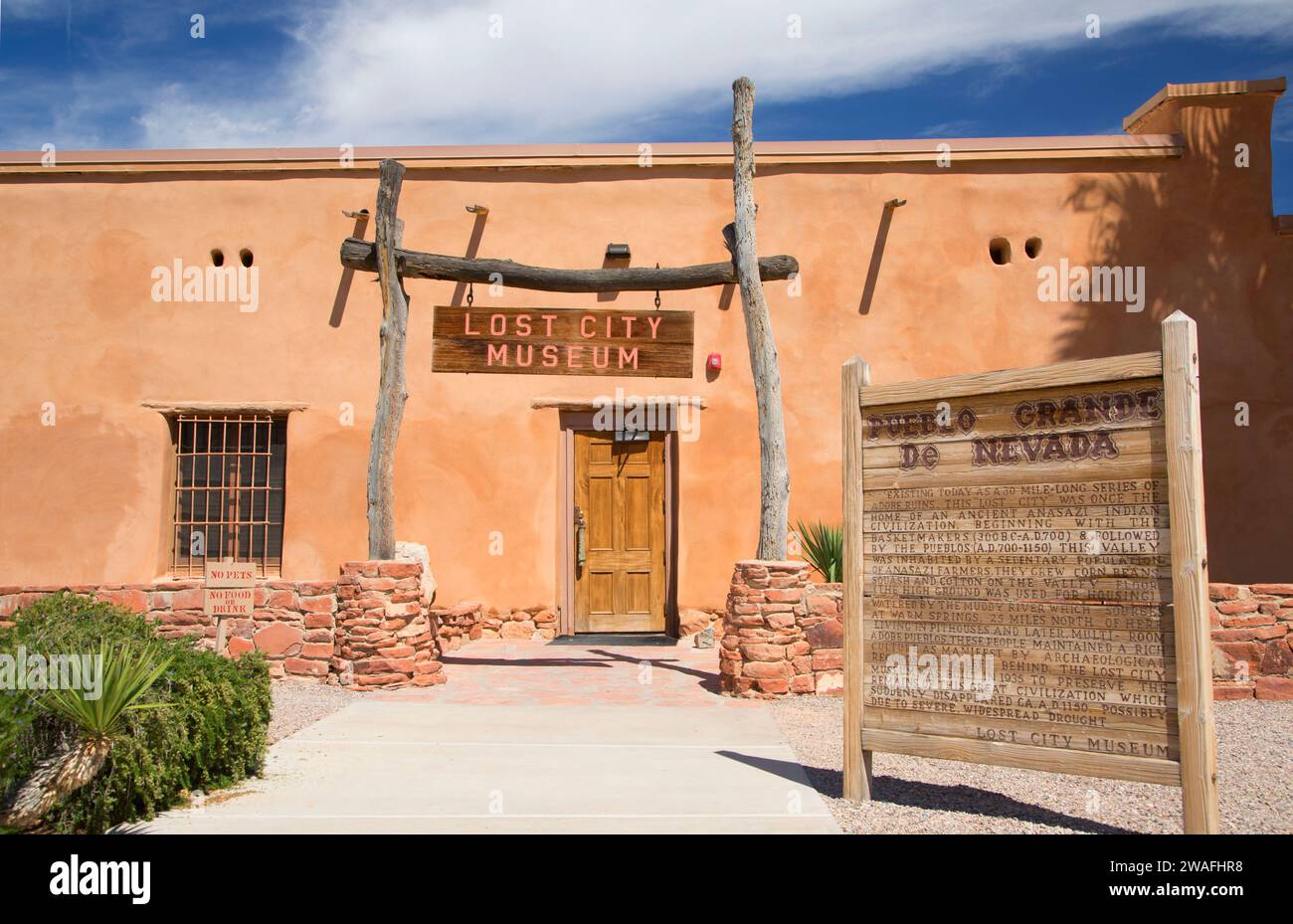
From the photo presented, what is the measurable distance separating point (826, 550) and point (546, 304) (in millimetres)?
3911

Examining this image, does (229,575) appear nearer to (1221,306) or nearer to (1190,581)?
(1190,581)

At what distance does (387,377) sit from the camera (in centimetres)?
840

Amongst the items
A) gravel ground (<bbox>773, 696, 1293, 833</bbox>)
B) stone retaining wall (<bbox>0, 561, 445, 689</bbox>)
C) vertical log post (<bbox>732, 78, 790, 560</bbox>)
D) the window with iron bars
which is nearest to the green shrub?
stone retaining wall (<bbox>0, 561, 445, 689</bbox>)

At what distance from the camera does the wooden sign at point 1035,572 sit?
3.86 metres

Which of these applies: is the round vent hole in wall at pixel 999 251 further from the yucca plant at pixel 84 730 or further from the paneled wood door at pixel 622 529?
the yucca plant at pixel 84 730

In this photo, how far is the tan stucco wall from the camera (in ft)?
34.9

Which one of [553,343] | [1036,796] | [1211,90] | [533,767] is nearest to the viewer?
[1036,796]

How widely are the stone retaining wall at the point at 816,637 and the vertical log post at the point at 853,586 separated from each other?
2.53 metres

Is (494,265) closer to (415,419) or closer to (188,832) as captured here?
(415,419)

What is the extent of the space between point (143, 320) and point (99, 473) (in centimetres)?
168

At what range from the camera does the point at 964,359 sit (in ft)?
35.6

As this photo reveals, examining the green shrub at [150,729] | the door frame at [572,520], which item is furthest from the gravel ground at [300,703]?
the door frame at [572,520]

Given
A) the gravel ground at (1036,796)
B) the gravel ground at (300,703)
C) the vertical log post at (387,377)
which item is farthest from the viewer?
Result: the vertical log post at (387,377)

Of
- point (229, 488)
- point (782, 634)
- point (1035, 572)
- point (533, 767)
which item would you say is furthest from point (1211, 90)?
point (229, 488)
